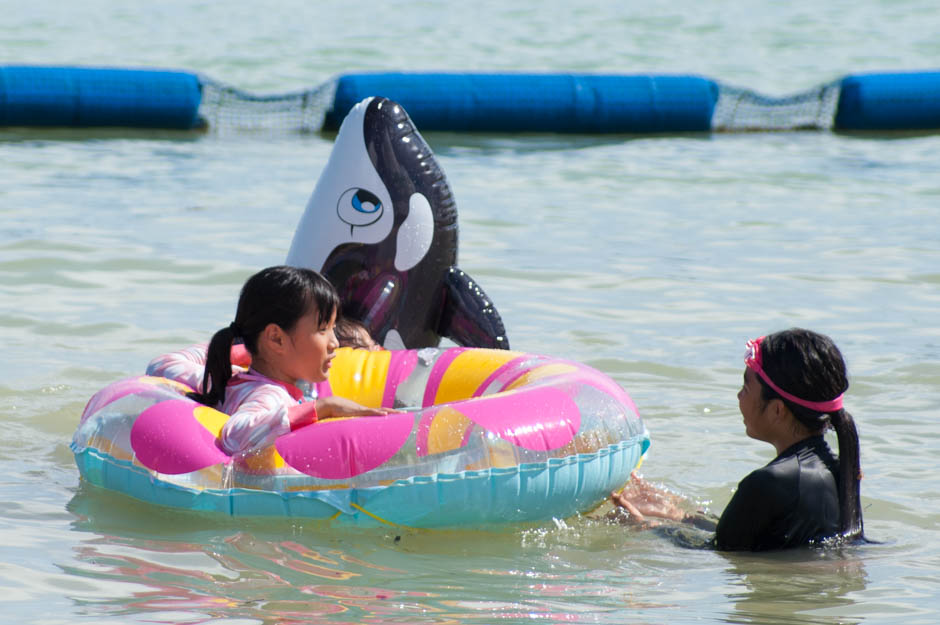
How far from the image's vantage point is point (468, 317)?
15.3 feet

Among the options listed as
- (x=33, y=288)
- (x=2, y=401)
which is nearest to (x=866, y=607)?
(x=2, y=401)

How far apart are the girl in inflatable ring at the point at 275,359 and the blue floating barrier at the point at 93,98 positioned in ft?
25.8

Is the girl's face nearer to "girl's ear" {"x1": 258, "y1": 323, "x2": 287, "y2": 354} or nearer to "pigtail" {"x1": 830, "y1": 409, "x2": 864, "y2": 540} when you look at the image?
"girl's ear" {"x1": 258, "y1": 323, "x2": 287, "y2": 354}

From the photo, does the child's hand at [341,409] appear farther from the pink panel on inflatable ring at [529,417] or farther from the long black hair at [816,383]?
the long black hair at [816,383]

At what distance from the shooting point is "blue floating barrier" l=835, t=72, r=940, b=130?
11.8m

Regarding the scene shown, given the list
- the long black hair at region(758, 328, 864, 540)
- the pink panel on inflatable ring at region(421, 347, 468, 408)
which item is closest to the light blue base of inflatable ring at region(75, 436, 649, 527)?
the long black hair at region(758, 328, 864, 540)

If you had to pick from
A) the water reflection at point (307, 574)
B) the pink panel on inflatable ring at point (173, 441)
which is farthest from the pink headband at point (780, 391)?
the pink panel on inflatable ring at point (173, 441)

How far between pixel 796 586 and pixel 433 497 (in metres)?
0.90

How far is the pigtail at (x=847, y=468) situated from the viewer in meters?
3.22

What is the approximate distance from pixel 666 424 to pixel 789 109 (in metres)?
7.93

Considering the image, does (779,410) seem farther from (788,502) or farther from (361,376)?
(361,376)

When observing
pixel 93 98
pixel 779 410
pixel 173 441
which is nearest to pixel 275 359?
pixel 173 441

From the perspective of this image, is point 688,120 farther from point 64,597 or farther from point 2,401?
point 64,597

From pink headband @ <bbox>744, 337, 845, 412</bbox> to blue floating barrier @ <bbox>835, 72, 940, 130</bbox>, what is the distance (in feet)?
29.7
